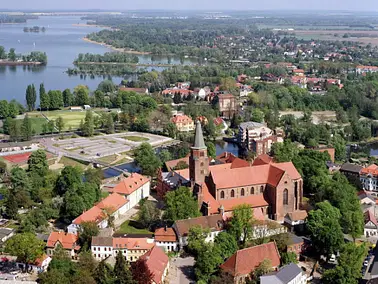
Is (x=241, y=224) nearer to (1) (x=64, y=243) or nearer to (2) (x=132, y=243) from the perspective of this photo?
(2) (x=132, y=243)

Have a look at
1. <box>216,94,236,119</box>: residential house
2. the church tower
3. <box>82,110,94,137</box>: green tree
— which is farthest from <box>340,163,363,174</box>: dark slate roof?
<box>216,94,236,119</box>: residential house

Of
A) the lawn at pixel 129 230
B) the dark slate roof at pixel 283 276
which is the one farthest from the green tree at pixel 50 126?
the dark slate roof at pixel 283 276

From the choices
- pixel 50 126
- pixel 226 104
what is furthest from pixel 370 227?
pixel 226 104

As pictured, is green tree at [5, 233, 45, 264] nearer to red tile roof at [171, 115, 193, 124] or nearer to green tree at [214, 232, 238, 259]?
green tree at [214, 232, 238, 259]

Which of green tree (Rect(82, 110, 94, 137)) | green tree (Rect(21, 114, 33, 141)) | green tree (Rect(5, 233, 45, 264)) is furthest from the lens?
green tree (Rect(82, 110, 94, 137))

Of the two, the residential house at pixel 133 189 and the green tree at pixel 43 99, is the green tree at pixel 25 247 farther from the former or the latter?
the green tree at pixel 43 99

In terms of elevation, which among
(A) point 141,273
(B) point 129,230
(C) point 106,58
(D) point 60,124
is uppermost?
(C) point 106,58
